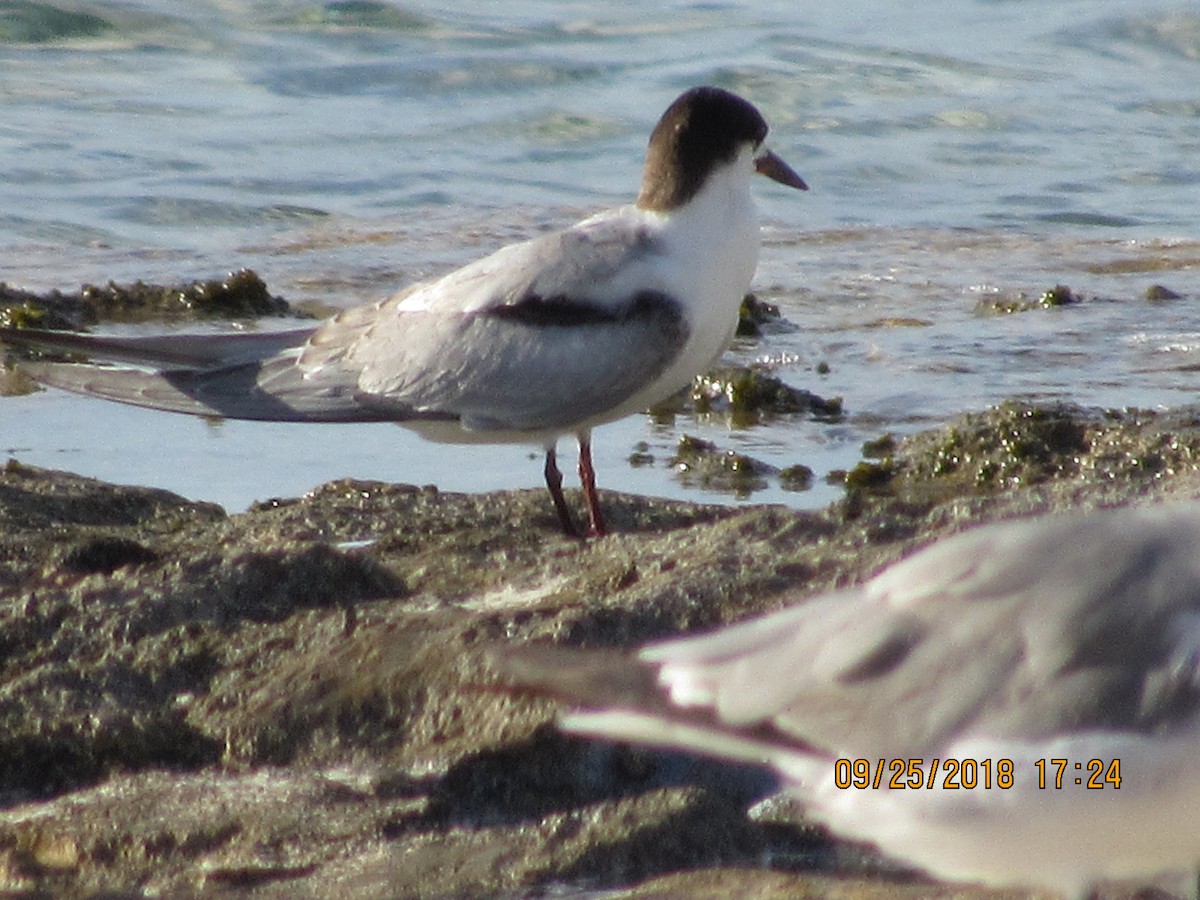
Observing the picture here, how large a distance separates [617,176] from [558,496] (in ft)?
23.8

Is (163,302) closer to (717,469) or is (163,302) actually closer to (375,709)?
(717,469)

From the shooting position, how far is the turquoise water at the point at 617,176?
271 inches

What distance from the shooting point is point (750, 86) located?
13.9m

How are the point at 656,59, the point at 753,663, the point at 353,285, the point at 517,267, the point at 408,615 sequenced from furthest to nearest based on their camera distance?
1. the point at 656,59
2. the point at 353,285
3. the point at 517,267
4. the point at 408,615
5. the point at 753,663

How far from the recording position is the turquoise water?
689cm

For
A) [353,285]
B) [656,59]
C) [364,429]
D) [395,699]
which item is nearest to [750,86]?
[656,59]

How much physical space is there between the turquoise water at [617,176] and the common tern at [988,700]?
307cm

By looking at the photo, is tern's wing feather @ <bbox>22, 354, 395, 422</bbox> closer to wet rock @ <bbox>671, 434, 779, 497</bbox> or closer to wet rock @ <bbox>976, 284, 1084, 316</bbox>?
wet rock @ <bbox>671, 434, 779, 497</bbox>

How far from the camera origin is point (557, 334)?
5.57 meters

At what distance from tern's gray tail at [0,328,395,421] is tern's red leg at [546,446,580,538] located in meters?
0.73

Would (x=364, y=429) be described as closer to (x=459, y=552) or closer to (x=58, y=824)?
(x=459, y=552)

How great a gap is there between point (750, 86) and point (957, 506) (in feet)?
31.8

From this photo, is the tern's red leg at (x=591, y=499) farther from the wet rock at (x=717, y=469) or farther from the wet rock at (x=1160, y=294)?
the wet rock at (x=1160, y=294)

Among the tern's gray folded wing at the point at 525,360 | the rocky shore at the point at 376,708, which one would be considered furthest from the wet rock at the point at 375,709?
the tern's gray folded wing at the point at 525,360
